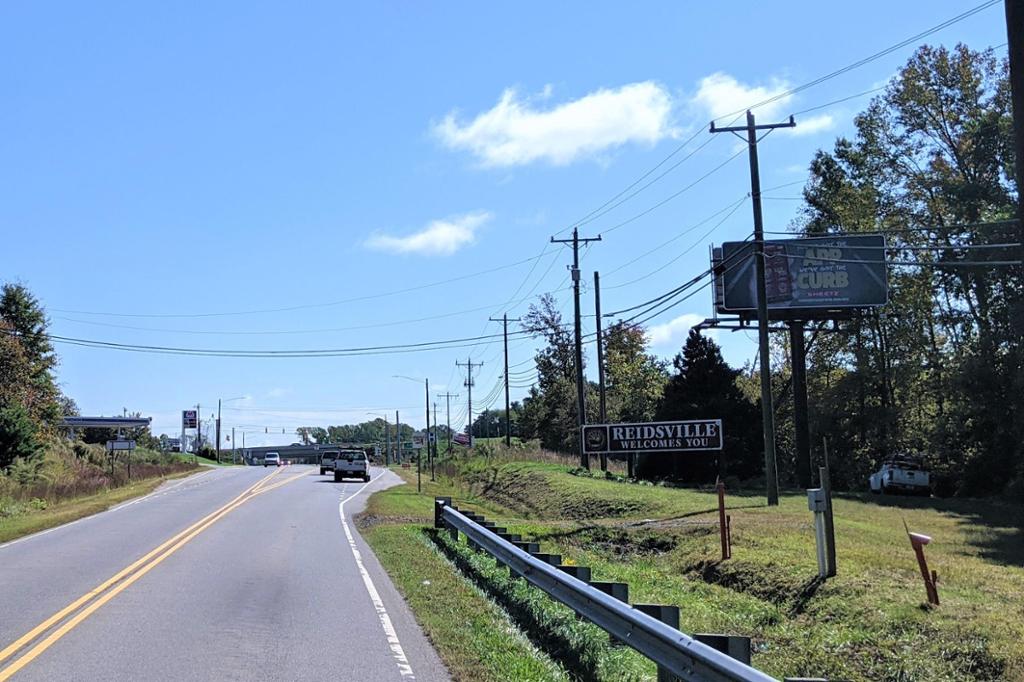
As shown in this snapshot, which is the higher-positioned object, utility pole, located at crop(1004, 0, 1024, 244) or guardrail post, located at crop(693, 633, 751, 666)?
utility pole, located at crop(1004, 0, 1024, 244)

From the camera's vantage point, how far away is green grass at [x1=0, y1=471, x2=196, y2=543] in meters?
22.6

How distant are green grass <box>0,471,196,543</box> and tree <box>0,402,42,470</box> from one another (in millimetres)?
3542

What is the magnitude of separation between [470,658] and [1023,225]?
6.81m

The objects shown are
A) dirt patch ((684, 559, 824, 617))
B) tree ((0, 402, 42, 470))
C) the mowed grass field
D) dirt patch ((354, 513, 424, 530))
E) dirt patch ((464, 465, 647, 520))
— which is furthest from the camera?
tree ((0, 402, 42, 470))

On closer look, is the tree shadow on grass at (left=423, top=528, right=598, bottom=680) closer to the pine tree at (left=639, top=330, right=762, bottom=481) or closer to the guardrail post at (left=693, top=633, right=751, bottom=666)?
the guardrail post at (left=693, top=633, right=751, bottom=666)

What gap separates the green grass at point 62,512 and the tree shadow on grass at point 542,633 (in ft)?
42.5

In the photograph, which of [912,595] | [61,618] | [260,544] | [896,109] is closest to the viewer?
[61,618]

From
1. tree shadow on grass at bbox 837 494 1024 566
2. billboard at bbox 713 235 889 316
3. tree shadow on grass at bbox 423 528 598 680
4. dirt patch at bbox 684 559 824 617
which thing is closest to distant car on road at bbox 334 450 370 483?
billboard at bbox 713 235 889 316

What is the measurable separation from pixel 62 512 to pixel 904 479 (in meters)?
30.9

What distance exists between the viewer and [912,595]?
1139 cm

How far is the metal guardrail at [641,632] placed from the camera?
5.64 m

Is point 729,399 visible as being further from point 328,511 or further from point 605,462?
point 328,511

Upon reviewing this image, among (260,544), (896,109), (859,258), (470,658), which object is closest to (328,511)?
(260,544)

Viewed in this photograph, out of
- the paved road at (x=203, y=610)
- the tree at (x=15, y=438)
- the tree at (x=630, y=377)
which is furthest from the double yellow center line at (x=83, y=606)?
the tree at (x=630, y=377)
